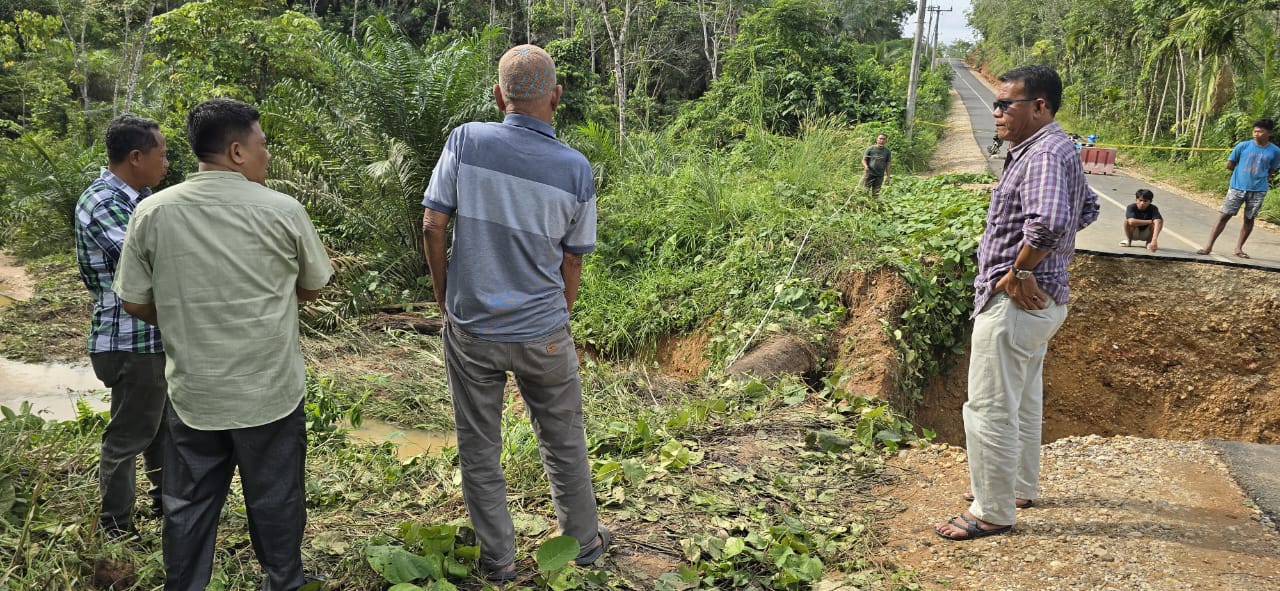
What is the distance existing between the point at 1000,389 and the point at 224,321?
2.84m

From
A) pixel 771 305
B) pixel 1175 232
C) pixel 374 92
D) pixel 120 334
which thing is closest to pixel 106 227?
pixel 120 334

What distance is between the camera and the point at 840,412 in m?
4.82

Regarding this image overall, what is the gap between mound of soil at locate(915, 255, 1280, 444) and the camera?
23.4ft

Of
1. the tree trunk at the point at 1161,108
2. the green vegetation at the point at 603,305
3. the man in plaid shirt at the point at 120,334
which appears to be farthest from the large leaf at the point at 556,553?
the tree trunk at the point at 1161,108

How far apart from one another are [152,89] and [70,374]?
49.1 feet

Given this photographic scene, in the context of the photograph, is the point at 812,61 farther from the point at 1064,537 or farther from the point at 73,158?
the point at 1064,537

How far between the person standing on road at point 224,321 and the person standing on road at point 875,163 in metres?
8.60

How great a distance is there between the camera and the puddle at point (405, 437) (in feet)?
15.2

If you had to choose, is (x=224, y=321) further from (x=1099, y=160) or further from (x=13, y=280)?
(x=1099, y=160)

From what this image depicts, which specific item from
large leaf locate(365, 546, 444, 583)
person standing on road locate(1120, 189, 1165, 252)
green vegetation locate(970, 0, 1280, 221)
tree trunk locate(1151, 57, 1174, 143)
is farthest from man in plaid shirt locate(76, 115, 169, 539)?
tree trunk locate(1151, 57, 1174, 143)

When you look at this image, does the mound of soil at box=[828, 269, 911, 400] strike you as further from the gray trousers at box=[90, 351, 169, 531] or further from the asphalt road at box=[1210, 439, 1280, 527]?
the gray trousers at box=[90, 351, 169, 531]

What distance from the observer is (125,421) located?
294cm

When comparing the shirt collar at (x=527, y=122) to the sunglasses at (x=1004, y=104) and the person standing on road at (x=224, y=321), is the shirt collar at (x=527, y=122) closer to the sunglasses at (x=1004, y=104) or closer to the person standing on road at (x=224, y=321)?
the person standing on road at (x=224, y=321)

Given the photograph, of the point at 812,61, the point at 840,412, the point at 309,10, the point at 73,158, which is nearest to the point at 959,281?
the point at 840,412
